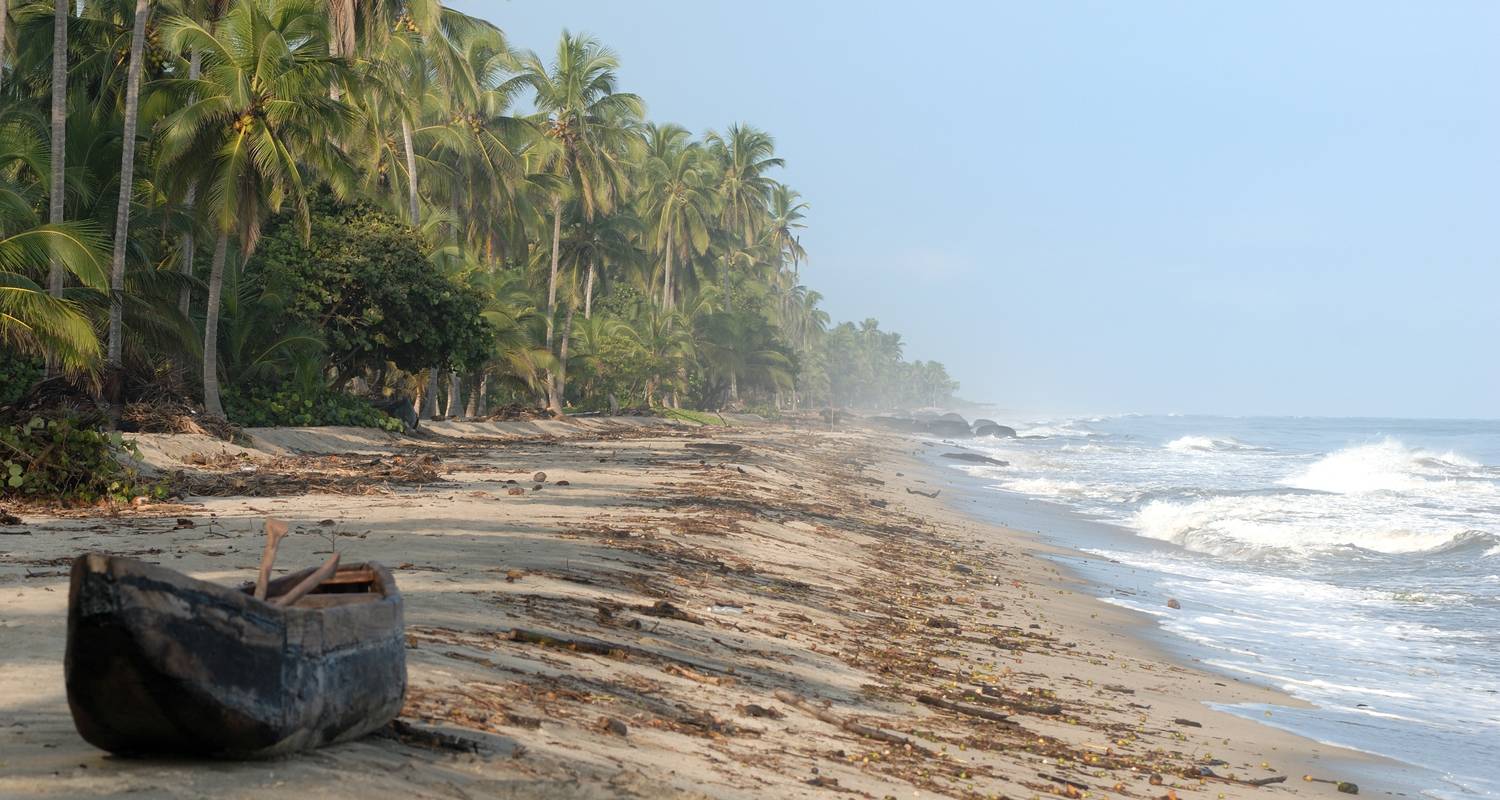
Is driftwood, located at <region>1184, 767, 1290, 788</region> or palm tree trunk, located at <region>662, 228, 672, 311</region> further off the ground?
palm tree trunk, located at <region>662, 228, 672, 311</region>

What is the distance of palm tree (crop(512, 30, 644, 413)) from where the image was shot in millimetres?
43250

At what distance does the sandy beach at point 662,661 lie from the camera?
4984mm

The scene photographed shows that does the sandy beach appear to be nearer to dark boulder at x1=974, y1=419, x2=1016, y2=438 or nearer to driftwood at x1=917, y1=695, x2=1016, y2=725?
driftwood at x1=917, y1=695, x2=1016, y2=725

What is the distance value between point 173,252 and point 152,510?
43.8 ft

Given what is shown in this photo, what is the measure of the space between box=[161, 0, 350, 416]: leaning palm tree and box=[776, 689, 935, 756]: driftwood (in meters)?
16.5

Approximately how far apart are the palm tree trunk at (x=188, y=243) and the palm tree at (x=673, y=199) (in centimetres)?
3451

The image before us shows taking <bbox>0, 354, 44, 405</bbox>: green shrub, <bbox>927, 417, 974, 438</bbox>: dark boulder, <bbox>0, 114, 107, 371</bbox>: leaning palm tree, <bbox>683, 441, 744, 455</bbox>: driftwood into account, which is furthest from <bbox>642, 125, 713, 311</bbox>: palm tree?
<bbox>0, 114, 107, 371</bbox>: leaning palm tree

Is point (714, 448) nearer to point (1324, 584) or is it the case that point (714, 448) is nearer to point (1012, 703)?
point (1324, 584)

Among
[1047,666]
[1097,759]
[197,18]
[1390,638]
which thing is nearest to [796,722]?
[1097,759]

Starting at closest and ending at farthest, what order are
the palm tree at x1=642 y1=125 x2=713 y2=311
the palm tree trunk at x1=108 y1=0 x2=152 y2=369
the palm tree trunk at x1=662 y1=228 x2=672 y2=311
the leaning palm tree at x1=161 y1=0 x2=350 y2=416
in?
the palm tree trunk at x1=108 y1=0 x2=152 y2=369
the leaning palm tree at x1=161 y1=0 x2=350 y2=416
the palm tree at x1=642 y1=125 x2=713 y2=311
the palm tree trunk at x1=662 y1=228 x2=672 y2=311

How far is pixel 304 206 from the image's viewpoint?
22.4 m

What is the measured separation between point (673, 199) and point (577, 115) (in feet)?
44.4

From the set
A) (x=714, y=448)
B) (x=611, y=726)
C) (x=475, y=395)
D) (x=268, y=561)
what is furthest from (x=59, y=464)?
(x=475, y=395)

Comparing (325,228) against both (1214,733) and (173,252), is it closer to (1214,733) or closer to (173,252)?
(173,252)
